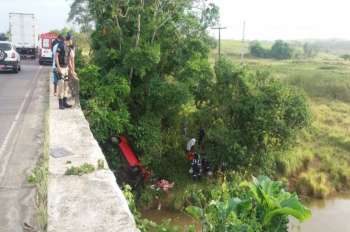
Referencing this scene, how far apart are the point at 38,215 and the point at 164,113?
11849 millimetres

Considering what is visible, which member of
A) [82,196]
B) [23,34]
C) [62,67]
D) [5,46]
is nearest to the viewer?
[82,196]

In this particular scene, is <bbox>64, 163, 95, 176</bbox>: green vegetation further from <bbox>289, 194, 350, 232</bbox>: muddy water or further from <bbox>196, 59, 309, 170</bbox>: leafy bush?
<bbox>289, 194, 350, 232</bbox>: muddy water

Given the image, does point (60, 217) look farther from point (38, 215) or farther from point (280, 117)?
point (280, 117)

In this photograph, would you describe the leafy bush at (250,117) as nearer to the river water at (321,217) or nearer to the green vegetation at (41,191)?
the river water at (321,217)

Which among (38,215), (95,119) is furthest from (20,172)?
(95,119)

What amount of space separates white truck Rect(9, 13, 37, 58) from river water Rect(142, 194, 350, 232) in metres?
22.2

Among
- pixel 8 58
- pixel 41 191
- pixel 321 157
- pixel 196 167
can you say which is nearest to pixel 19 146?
pixel 41 191

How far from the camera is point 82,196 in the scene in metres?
4.84

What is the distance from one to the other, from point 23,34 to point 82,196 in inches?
1227

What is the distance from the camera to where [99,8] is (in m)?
15.5

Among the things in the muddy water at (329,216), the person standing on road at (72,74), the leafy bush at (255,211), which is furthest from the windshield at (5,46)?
the leafy bush at (255,211)

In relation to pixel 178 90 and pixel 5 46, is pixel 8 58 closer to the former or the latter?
pixel 5 46

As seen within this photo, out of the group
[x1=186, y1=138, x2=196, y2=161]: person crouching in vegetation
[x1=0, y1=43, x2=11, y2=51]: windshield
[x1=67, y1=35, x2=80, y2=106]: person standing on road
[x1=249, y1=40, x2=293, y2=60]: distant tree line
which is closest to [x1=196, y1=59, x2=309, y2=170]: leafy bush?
[x1=186, y1=138, x2=196, y2=161]: person crouching in vegetation

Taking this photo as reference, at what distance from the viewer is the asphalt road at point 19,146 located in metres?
5.05
